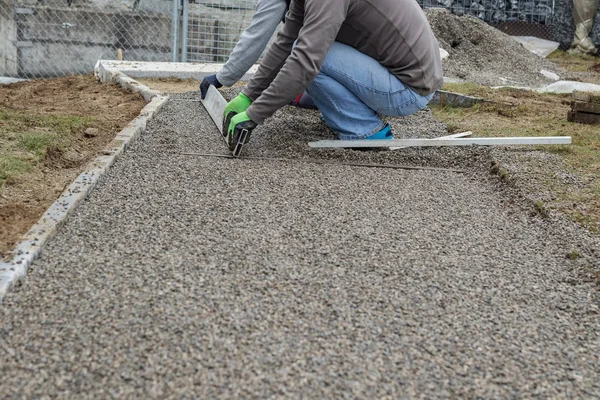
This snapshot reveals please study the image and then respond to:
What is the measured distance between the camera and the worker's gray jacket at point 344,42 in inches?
132

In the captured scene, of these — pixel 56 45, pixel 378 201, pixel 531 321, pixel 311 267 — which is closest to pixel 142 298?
pixel 311 267

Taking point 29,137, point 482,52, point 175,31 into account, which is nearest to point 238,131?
point 29,137

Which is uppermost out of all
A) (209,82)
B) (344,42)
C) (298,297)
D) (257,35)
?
(344,42)

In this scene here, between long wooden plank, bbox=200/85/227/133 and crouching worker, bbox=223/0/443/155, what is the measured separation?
637mm

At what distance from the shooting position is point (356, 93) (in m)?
3.90

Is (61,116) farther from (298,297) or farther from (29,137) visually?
(298,297)

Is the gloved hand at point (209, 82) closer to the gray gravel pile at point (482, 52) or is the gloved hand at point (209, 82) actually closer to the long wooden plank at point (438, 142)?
the long wooden plank at point (438, 142)

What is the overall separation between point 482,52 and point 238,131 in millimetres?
6556

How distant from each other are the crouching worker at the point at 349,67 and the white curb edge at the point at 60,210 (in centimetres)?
62

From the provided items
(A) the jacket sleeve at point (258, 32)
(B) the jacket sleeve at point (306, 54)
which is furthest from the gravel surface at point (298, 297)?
(A) the jacket sleeve at point (258, 32)

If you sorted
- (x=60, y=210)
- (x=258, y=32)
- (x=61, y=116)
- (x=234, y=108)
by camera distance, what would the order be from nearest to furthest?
(x=60, y=210) → (x=234, y=108) → (x=258, y=32) → (x=61, y=116)

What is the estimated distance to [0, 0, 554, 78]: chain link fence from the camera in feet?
26.2

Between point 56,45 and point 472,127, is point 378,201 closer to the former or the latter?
point 472,127

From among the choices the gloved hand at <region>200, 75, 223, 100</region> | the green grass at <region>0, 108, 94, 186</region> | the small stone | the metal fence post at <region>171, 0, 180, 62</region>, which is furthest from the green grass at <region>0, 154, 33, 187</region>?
the metal fence post at <region>171, 0, 180, 62</region>
